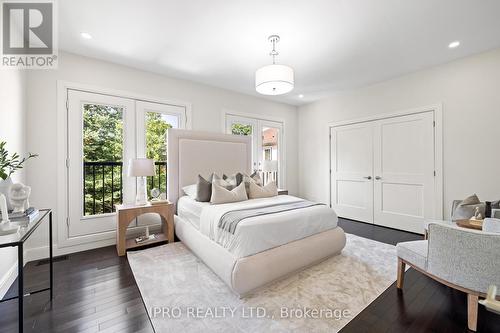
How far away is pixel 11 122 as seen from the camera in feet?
7.33

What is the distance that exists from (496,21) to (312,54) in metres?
1.95

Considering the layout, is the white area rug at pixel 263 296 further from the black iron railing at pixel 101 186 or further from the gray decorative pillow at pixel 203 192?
the black iron railing at pixel 101 186

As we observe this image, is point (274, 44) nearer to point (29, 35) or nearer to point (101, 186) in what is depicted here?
point (29, 35)

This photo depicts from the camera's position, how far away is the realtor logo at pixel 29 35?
215 cm

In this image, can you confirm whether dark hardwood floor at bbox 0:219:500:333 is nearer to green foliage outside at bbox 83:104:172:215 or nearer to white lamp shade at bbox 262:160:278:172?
green foliage outside at bbox 83:104:172:215

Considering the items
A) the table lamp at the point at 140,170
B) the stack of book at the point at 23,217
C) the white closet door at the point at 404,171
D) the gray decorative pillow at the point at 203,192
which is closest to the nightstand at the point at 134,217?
the table lamp at the point at 140,170

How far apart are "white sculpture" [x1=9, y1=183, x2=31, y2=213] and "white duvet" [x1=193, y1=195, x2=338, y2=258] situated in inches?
63.6

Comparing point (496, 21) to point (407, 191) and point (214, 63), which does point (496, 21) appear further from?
point (214, 63)

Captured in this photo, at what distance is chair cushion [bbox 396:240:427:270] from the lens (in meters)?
1.83

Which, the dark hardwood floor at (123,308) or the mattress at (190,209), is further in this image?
the mattress at (190,209)

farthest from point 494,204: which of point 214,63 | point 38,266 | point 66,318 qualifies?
point 38,266

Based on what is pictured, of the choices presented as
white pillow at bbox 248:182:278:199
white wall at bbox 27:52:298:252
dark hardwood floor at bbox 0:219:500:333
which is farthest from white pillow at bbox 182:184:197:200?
dark hardwood floor at bbox 0:219:500:333

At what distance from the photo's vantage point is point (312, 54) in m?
3.05

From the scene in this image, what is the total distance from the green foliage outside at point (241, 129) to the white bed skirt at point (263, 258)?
8.04 ft
